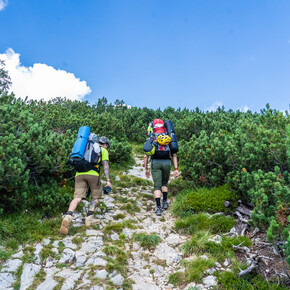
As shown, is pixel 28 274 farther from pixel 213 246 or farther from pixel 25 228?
pixel 213 246

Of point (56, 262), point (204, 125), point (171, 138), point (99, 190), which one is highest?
point (204, 125)

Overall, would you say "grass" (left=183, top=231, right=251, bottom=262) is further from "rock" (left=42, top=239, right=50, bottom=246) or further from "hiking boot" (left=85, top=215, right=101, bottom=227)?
"rock" (left=42, top=239, right=50, bottom=246)

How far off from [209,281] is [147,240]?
5.38ft

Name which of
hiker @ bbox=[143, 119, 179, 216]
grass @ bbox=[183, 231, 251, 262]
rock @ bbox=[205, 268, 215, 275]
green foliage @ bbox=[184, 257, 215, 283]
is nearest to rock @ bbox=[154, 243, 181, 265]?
grass @ bbox=[183, 231, 251, 262]

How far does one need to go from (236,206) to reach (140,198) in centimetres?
314

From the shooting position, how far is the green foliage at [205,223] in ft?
19.1

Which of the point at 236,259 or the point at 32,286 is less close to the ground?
the point at 236,259

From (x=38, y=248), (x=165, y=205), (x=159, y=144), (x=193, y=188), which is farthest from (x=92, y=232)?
(x=193, y=188)

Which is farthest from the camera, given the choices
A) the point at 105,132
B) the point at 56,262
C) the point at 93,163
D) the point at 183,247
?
the point at 105,132

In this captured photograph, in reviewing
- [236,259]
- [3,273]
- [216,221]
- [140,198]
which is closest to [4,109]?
[3,273]

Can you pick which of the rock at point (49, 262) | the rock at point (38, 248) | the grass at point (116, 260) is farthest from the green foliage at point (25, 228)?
the grass at point (116, 260)

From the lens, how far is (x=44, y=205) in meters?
6.20

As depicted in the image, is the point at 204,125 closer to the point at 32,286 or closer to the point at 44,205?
the point at 44,205

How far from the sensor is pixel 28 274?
4.35 m
